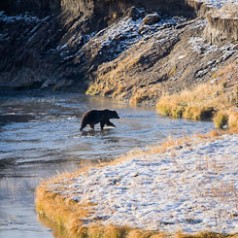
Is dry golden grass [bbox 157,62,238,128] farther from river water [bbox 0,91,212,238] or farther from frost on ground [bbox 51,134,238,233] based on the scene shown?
frost on ground [bbox 51,134,238,233]

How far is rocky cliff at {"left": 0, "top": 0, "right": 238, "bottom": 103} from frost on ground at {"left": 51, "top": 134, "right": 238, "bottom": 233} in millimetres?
23298

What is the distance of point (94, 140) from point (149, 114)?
7.58 metres

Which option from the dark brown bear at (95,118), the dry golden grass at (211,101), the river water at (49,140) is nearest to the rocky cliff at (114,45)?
the dry golden grass at (211,101)

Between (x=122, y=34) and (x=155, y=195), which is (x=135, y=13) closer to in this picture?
(x=122, y=34)

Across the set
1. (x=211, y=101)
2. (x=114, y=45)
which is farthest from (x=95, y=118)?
(x=114, y=45)

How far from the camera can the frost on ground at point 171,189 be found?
1402 cm

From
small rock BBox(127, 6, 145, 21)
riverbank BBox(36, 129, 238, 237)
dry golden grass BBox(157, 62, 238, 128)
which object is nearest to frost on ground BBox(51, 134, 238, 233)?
riverbank BBox(36, 129, 238, 237)

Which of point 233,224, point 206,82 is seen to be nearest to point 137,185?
point 233,224

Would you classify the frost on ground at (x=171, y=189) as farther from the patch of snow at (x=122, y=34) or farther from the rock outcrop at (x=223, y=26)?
the patch of snow at (x=122, y=34)

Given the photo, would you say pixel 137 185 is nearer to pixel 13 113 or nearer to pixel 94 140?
pixel 94 140

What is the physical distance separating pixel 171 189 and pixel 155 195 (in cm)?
34

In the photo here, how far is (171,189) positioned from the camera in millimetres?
15703

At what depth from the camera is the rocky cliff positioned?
1745 inches

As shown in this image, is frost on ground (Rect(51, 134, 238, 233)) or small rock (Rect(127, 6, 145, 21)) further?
small rock (Rect(127, 6, 145, 21))
